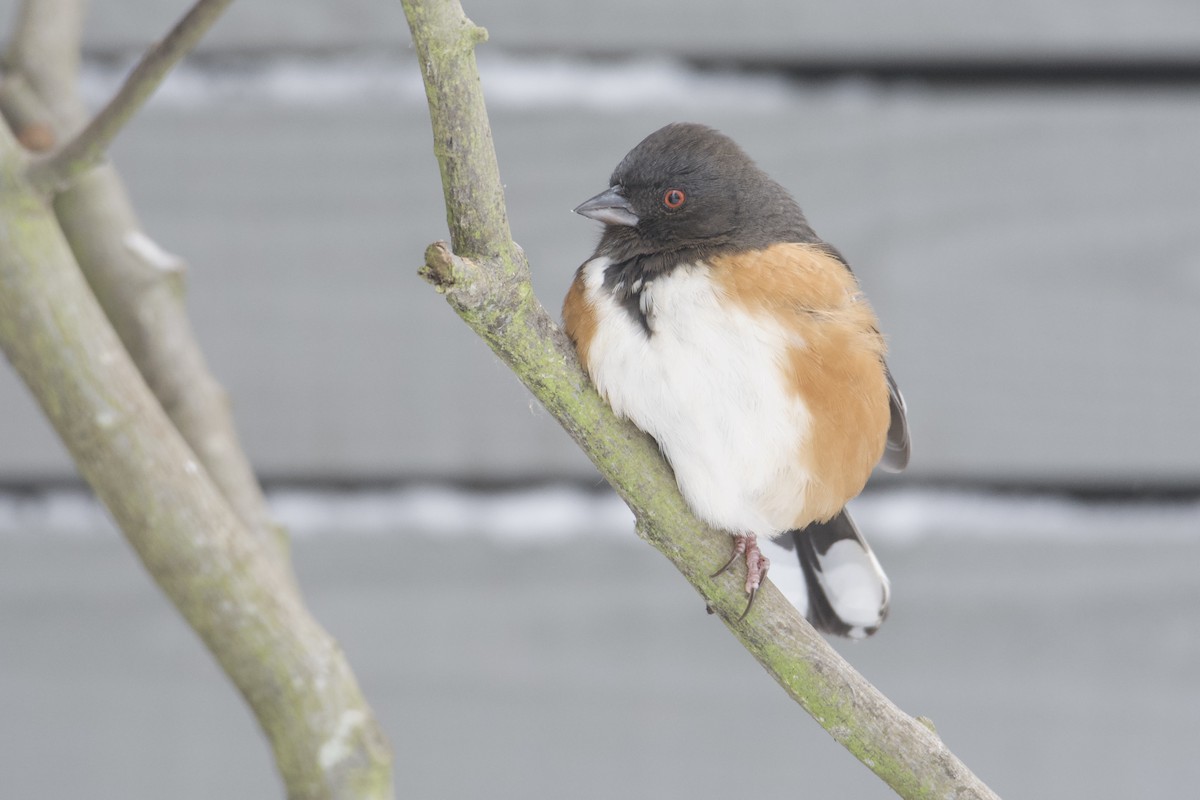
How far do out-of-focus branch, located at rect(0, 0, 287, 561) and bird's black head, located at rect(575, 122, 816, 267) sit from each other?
30cm

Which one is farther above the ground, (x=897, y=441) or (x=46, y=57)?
(x=46, y=57)

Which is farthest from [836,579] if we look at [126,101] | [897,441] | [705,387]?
[126,101]

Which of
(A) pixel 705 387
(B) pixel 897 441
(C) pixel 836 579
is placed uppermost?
(A) pixel 705 387

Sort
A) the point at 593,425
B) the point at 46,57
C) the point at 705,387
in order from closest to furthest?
the point at 593,425, the point at 705,387, the point at 46,57

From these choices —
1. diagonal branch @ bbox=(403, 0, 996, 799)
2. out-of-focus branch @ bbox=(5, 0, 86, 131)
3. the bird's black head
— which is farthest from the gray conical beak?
out-of-focus branch @ bbox=(5, 0, 86, 131)

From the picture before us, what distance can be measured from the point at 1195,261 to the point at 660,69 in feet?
1.93

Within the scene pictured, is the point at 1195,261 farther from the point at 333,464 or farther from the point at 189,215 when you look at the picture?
the point at 189,215

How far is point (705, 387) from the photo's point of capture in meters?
0.73

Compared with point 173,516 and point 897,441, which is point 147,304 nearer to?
point 173,516

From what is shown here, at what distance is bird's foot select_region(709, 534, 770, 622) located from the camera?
0.65 metres

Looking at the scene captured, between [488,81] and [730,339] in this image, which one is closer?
[730,339]

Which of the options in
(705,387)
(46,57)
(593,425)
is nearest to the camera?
(593,425)

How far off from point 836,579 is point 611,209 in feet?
1.20

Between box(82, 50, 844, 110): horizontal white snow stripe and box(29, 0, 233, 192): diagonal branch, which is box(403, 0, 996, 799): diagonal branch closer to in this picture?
box(29, 0, 233, 192): diagonal branch
